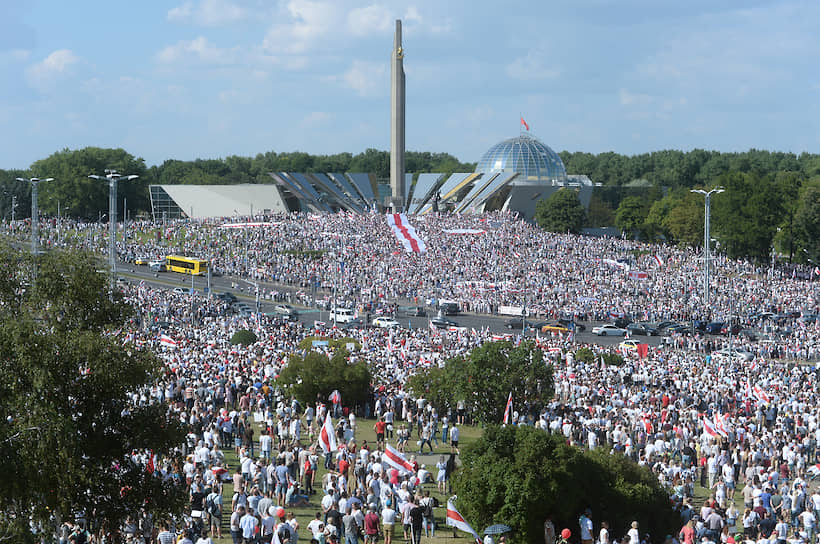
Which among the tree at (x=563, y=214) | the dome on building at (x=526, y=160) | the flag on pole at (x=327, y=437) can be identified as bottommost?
the flag on pole at (x=327, y=437)

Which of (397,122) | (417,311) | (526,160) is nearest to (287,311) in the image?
(417,311)

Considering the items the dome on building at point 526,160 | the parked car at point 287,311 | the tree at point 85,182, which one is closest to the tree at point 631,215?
the dome on building at point 526,160

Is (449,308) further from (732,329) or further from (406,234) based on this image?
(406,234)

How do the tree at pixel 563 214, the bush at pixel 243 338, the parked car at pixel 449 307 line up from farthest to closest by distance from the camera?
1. the tree at pixel 563 214
2. the parked car at pixel 449 307
3. the bush at pixel 243 338

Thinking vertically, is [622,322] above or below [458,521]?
below

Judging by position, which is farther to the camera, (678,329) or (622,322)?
(622,322)

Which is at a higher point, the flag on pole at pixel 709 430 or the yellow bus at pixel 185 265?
the yellow bus at pixel 185 265

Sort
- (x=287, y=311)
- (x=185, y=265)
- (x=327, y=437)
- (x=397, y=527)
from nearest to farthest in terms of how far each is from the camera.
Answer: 1. (x=397, y=527)
2. (x=327, y=437)
3. (x=287, y=311)
4. (x=185, y=265)

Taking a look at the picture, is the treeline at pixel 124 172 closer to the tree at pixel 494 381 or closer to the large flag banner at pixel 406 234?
the large flag banner at pixel 406 234
